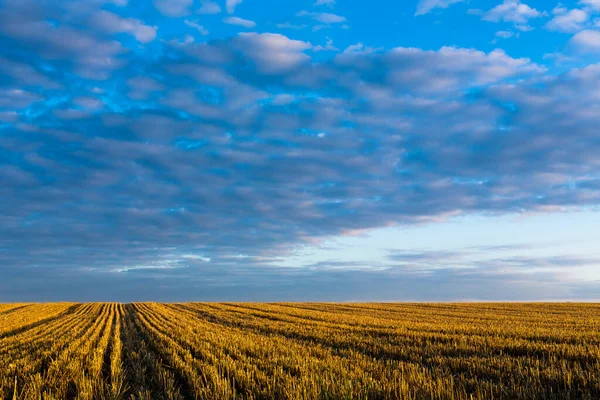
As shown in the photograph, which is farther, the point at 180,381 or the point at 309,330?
the point at 309,330

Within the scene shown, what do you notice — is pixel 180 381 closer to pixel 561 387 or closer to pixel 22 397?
pixel 22 397

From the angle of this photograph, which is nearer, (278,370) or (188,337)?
(278,370)

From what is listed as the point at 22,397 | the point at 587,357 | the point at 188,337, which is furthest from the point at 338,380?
the point at 188,337

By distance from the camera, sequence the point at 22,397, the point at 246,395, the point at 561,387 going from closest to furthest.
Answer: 1. the point at 246,395
2. the point at 561,387
3. the point at 22,397

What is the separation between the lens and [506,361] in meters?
11.1

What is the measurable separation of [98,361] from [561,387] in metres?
10.9

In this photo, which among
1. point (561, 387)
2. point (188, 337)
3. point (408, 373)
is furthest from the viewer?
point (188, 337)

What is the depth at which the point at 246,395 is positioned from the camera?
25.7ft

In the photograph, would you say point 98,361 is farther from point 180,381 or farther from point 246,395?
point 246,395

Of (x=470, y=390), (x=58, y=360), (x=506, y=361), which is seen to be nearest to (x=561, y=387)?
(x=470, y=390)

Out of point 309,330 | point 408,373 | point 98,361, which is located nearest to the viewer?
point 408,373

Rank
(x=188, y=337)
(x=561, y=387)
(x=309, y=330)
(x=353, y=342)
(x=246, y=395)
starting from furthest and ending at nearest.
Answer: (x=309, y=330) → (x=188, y=337) → (x=353, y=342) → (x=561, y=387) → (x=246, y=395)

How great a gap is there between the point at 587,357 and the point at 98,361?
12.7 metres

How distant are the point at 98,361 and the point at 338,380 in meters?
7.29
